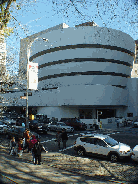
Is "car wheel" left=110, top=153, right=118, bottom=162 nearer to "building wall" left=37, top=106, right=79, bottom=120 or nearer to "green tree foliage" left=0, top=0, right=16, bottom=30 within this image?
"green tree foliage" left=0, top=0, right=16, bottom=30

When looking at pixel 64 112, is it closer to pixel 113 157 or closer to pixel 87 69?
pixel 87 69

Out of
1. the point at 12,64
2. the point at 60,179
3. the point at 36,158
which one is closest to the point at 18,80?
the point at 12,64

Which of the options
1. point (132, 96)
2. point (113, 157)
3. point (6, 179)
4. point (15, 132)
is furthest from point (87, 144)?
point (132, 96)

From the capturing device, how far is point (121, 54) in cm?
5319

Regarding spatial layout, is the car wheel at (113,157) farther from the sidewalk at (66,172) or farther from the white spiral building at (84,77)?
the white spiral building at (84,77)

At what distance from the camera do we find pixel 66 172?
28.7ft

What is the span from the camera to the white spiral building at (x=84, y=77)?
4716 cm

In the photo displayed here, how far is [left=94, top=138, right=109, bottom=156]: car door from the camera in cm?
1166

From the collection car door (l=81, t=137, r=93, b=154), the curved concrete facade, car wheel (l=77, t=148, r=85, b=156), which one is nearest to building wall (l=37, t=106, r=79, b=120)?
the curved concrete facade

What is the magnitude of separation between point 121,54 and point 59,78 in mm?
19782

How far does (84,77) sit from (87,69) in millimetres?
2406

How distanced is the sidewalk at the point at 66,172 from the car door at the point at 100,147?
4.55ft

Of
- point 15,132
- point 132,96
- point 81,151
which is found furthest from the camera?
point 132,96

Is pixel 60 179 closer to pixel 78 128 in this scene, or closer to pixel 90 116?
pixel 78 128
